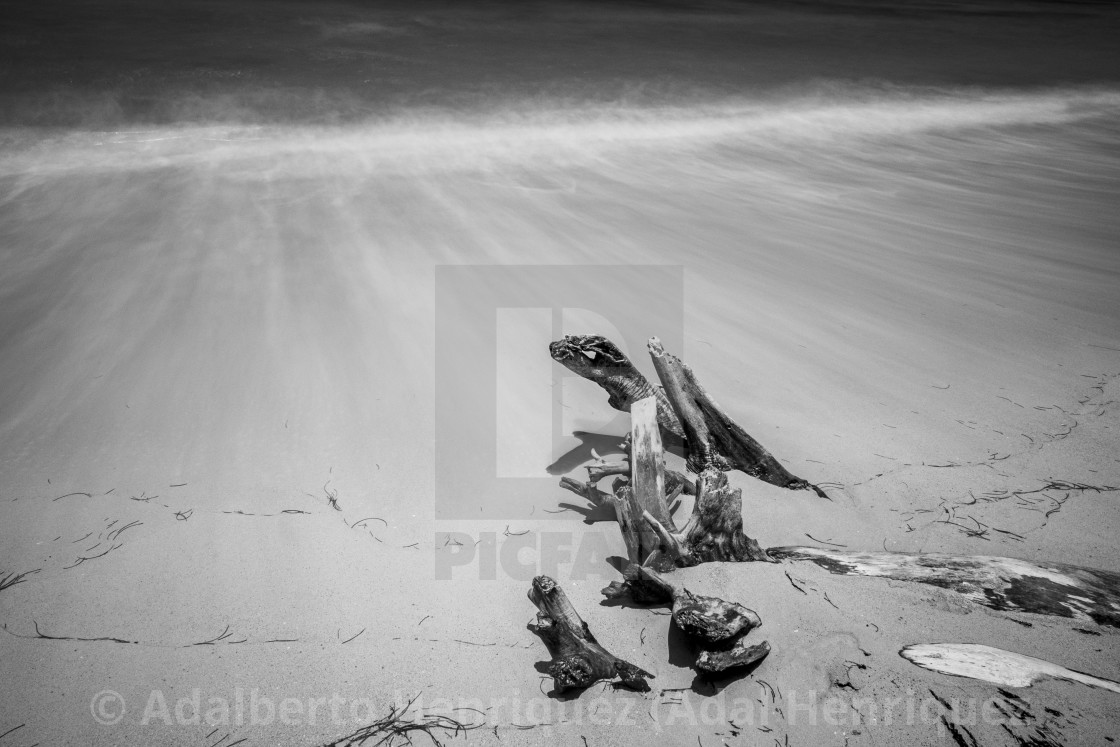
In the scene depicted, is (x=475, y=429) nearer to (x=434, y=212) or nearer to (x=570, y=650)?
(x=570, y=650)

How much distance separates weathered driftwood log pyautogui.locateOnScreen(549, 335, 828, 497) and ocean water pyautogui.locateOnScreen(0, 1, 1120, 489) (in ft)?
1.08

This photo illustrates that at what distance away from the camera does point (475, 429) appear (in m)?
3.07

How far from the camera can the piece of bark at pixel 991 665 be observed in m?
1.68

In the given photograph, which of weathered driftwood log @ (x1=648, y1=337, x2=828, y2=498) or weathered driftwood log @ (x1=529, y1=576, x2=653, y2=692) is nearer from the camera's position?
weathered driftwood log @ (x1=529, y1=576, x2=653, y2=692)

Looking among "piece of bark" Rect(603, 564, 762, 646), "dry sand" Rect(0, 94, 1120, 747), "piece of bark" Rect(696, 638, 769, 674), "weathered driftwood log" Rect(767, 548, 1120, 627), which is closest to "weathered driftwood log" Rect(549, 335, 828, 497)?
"dry sand" Rect(0, 94, 1120, 747)

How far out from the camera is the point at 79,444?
2883 mm

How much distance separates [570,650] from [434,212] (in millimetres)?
4153

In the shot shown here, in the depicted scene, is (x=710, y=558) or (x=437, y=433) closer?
(x=710, y=558)

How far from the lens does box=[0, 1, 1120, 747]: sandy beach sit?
1.82m

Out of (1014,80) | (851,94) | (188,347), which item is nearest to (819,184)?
(851,94)

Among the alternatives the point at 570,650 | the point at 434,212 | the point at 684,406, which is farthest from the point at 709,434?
the point at 434,212

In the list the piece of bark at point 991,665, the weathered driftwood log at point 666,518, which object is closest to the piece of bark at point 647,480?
the weathered driftwood log at point 666,518

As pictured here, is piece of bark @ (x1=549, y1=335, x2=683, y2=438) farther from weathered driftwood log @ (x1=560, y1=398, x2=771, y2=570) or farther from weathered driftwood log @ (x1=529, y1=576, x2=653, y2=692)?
weathered driftwood log @ (x1=529, y1=576, x2=653, y2=692)

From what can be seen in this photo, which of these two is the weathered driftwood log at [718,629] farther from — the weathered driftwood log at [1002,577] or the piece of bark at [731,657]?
the weathered driftwood log at [1002,577]
